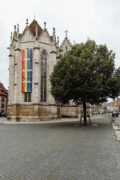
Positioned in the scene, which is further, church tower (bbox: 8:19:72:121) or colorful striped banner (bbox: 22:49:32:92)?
colorful striped banner (bbox: 22:49:32:92)

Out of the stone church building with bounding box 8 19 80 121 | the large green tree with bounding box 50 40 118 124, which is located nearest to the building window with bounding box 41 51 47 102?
the stone church building with bounding box 8 19 80 121

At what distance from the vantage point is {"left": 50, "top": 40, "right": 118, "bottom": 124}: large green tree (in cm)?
1786

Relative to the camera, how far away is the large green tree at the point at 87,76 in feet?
58.6

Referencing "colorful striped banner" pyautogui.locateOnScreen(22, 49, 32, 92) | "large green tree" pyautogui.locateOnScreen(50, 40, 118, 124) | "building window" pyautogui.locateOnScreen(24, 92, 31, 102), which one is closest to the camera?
"large green tree" pyautogui.locateOnScreen(50, 40, 118, 124)

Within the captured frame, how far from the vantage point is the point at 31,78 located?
97.2 feet

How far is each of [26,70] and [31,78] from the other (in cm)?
169

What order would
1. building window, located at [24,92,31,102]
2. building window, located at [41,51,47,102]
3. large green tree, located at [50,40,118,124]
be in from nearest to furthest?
large green tree, located at [50,40,118,124] < building window, located at [24,92,31,102] < building window, located at [41,51,47,102]

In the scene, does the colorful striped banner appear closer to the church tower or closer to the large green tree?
the church tower

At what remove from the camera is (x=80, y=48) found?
67.3 feet

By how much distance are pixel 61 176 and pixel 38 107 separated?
23.9 metres

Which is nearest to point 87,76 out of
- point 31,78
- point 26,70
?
point 31,78

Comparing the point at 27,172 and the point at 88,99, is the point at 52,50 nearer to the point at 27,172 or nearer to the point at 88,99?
the point at 88,99

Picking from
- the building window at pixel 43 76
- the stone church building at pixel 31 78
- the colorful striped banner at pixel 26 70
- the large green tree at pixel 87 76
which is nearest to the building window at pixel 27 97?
the stone church building at pixel 31 78

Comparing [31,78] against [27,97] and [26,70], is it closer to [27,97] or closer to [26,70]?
[26,70]
